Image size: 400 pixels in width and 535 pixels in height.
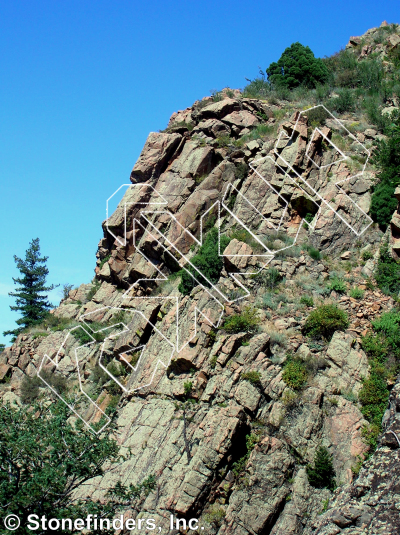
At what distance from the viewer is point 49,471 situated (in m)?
13.0

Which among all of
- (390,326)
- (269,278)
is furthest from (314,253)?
(390,326)

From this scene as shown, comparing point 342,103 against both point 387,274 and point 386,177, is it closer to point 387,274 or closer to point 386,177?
point 386,177

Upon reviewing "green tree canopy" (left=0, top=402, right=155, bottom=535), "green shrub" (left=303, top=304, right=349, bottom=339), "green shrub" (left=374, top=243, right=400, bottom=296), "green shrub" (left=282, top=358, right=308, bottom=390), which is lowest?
"green tree canopy" (left=0, top=402, right=155, bottom=535)

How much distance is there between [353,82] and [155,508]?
98.1 ft

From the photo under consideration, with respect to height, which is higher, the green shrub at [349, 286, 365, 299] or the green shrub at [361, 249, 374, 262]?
the green shrub at [361, 249, 374, 262]

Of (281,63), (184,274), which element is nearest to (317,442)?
(184,274)

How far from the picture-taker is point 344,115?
2959 centimetres

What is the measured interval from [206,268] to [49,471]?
1080 cm

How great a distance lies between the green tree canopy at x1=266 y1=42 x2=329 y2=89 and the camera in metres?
37.4

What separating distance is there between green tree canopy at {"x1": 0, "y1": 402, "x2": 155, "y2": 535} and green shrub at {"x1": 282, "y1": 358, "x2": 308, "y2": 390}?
16.7 feet

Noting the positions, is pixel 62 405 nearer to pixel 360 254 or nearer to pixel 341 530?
pixel 341 530

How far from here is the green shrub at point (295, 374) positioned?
52.2 ft

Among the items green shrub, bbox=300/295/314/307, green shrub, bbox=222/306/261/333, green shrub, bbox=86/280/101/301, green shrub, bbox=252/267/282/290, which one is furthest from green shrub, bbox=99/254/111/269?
green shrub, bbox=300/295/314/307
